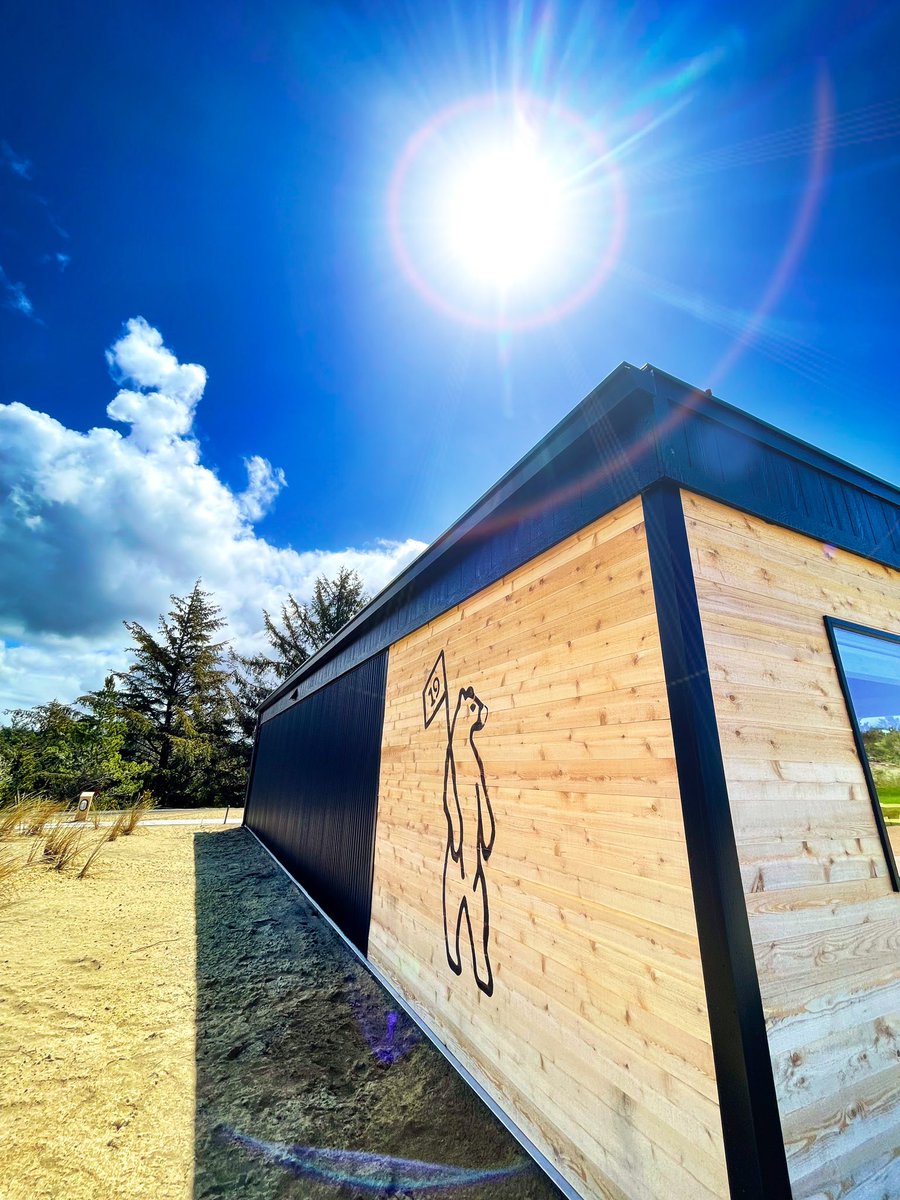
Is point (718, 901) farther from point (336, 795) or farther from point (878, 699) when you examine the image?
point (336, 795)

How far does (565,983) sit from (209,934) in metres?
4.77

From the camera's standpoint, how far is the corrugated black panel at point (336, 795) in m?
4.71

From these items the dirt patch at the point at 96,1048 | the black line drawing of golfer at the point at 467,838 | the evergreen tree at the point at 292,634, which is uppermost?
the evergreen tree at the point at 292,634

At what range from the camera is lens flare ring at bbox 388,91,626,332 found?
4.66 meters

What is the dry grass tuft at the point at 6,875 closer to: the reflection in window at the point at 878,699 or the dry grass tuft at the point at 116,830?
the dry grass tuft at the point at 116,830

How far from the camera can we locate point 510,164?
17.1 ft

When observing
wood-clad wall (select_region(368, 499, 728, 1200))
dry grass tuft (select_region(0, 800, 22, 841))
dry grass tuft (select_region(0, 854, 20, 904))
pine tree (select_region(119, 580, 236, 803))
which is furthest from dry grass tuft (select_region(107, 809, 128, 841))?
wood-clad wall (select_region(368, 499, 728, 1200))

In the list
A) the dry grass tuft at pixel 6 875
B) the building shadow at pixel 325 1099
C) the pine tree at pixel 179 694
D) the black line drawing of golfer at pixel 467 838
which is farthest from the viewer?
the pine tree at pixel 179 694

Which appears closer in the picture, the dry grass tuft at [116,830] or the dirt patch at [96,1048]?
the dirt patch at [96,1048]

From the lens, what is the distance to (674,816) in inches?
63.2

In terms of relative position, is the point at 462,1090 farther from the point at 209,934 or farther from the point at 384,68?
the point at 384,68

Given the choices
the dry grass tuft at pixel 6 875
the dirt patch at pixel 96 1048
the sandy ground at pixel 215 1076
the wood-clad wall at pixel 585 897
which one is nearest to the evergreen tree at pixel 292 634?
the dry grass tuft at pixel 6 875

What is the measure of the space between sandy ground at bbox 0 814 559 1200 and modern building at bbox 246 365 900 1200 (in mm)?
340

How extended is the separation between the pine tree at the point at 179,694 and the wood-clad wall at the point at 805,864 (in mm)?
22557
